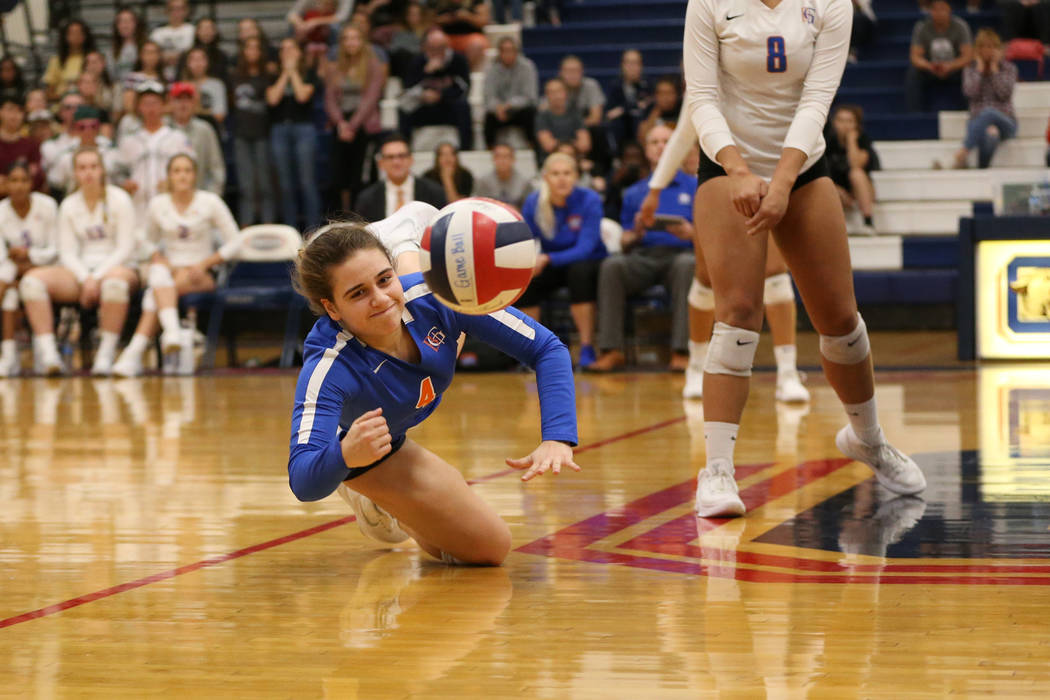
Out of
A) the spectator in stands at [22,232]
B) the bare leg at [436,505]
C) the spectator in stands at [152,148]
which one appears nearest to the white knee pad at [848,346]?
the bare leg at [436,505]

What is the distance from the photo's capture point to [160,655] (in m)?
2.96

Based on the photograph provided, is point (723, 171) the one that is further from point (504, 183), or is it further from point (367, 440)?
point (504, 183)

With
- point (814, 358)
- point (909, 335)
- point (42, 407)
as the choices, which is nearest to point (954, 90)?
point (909, 335)

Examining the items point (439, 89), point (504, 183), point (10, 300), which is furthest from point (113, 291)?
point (439, 89)

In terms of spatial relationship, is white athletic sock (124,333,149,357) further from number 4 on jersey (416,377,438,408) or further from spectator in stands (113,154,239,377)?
number 4 on jersey (416,377,438,408)

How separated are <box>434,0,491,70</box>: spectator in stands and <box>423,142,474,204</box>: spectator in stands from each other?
315 centimetres

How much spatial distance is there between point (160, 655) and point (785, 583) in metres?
1.51

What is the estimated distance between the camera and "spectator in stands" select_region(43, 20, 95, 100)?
14.6 meters

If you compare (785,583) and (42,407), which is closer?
(785,583)

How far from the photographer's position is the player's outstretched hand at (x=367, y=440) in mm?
3182

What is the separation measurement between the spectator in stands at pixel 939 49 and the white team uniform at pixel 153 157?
6.71 metres

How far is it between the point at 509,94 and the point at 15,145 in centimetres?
446

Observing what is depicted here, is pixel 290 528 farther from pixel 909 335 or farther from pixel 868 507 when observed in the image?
pixel 909 335

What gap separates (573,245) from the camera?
1005cm
